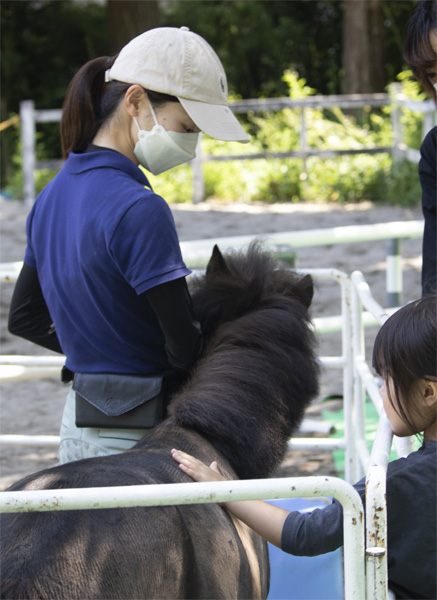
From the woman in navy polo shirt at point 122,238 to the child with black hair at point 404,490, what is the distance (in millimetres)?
418

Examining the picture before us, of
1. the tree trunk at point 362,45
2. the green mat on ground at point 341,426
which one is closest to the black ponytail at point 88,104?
the green mat on ground at point 341,426

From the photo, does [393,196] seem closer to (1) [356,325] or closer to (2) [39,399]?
(2) [39,399]

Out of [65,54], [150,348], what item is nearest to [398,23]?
[65,54]

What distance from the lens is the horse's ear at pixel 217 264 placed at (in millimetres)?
2242

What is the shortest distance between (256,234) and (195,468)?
678 cm

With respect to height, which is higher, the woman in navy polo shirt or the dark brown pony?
the woman in navy polo shirt

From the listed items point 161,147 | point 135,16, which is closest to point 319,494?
point 161,147

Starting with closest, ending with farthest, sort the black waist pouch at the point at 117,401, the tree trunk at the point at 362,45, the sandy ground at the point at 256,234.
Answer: the black waist pouch at the point at 117,401, the sandy ground at the point at 256,234, the tree trunk at the point at 362,45

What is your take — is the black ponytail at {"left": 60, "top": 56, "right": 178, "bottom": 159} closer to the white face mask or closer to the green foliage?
the white face mask

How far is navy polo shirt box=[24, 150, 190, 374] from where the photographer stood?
1742 millimetres

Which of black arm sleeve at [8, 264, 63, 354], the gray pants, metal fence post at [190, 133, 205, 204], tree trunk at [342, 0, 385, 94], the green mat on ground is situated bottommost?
the green mat on ground

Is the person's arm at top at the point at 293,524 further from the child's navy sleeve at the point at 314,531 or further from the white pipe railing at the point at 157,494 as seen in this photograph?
the white pipe railing at the point at 157,494

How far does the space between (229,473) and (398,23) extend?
15.7 metres

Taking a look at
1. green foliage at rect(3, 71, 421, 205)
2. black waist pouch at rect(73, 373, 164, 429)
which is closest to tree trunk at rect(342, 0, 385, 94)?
green foliage at rect(3, 71, 421, 205)
